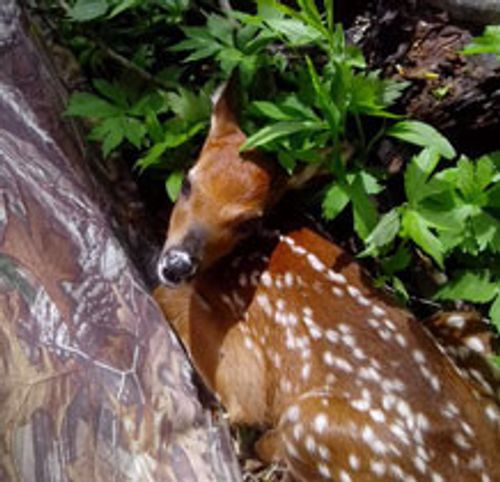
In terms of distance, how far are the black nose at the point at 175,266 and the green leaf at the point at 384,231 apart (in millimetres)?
586

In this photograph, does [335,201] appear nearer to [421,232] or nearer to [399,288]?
[421,232]

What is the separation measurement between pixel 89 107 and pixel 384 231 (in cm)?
109

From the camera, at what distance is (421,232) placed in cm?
320

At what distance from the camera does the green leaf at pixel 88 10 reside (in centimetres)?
350

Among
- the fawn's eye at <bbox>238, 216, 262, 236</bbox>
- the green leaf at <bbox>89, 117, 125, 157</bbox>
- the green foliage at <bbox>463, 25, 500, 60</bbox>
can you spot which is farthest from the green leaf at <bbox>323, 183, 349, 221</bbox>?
the green leaf at <bbox>89, 117, 125, 157</bbox>

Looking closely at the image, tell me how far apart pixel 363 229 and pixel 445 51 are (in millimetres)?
835

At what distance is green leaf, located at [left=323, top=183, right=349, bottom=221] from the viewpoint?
3.29 metres

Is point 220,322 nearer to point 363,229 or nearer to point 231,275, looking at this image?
point 231,275

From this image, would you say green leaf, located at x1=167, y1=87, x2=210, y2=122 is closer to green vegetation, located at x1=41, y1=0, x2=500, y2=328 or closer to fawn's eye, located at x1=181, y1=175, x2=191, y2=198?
green vegetation, located at x1=41, y1=0, x2=500, y2=328

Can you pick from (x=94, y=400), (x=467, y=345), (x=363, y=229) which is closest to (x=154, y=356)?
(x=94, y=400)

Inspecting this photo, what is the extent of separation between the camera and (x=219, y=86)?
3568 mm

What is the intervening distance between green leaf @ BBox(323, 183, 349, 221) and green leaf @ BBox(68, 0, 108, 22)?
102 cm

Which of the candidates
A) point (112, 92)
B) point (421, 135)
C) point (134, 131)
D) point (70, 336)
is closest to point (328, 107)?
point (421, 135)

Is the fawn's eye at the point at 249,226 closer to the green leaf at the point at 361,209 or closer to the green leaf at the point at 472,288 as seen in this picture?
the green leaf at the point at 361,209
